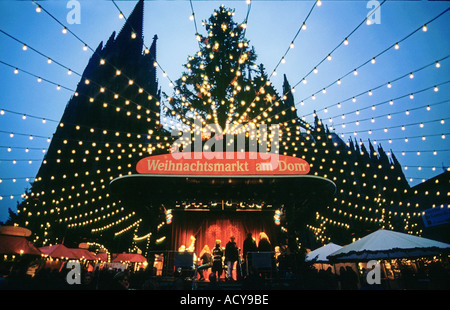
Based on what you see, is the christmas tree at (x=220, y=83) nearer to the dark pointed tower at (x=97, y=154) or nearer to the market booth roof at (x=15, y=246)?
the dark pointed tower at (x=97, y=154)

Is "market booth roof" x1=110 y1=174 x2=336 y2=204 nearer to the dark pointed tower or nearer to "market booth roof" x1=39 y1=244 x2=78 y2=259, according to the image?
the dark pointed tower

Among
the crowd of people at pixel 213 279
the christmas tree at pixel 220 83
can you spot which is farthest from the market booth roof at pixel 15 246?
the christmas tree at pixel 220 83

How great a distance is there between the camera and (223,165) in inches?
309

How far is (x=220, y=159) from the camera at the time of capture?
7973 mm

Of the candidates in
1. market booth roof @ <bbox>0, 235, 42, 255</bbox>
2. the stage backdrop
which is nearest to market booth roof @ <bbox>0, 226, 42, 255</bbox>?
market booth roof @ <bbox>0, 235, 42, 255</bbox>

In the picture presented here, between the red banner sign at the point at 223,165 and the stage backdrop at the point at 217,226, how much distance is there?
2992mm

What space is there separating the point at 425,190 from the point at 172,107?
28.7 meters

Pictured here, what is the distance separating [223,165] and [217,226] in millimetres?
3467

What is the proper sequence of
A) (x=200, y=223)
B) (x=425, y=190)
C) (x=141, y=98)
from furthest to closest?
1. (x=141, y=98)
2. (x=425, y=190)
3. (x=200, y=223)

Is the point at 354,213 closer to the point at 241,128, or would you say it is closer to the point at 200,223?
the point at 241,128

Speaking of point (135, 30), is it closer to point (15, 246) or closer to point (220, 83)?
point (220, 83)

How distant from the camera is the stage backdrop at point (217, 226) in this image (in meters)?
9.66

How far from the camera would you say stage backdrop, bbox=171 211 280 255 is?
9664mm

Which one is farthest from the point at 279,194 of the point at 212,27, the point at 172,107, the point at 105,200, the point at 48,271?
the point at 105,200
